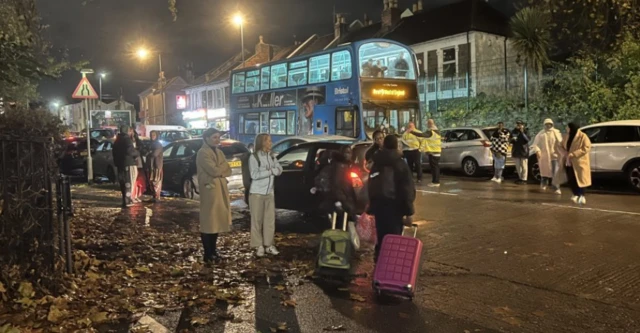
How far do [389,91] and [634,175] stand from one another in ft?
23.2

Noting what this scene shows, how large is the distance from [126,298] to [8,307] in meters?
1.06

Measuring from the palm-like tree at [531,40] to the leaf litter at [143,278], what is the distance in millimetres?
17004

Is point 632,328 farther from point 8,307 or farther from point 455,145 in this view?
point 455,145

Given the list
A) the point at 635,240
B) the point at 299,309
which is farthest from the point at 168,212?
the point at 635,240

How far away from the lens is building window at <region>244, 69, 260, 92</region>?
827 inches

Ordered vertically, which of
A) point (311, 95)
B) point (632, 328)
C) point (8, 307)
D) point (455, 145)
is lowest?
point (632, 328)

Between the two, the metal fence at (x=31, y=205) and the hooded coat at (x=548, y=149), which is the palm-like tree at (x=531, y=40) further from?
the metal fence at (x=31, y=205)

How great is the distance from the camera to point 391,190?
6.12 metres

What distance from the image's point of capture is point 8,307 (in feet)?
15.3

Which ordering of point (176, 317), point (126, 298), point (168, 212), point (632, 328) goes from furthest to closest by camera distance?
point (168, 212) < point (126, 298) < point (176, 317) < point (632, 328)

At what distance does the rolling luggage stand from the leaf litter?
280mm

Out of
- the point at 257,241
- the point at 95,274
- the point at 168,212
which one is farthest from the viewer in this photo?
the point at 168,212

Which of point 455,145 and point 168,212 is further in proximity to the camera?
point 455,145

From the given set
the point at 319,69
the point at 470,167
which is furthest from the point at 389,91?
the point at 470,167
